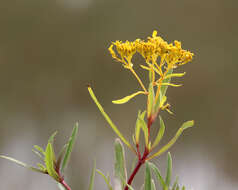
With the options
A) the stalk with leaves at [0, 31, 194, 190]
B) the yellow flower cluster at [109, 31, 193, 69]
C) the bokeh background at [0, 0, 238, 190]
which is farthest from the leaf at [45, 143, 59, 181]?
the bokeh background at [0, 0, 238, 190]

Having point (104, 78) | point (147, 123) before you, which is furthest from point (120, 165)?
point (104, 78)

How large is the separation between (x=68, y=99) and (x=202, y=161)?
591 mm

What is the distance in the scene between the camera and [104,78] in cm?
126

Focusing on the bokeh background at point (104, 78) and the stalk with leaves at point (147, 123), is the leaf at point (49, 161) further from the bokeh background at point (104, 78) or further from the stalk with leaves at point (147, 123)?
the bokeh background at point (104, 78)

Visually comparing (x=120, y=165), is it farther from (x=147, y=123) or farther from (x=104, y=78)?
(x=104, y=78)

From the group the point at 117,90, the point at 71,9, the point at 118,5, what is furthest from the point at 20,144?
the point at 118,5

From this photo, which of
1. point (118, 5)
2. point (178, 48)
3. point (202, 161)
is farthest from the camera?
point (118, 5)

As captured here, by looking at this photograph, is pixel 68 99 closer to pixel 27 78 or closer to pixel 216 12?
pixel 27 78

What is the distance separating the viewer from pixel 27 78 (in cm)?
124

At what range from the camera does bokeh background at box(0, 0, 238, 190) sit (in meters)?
1.19

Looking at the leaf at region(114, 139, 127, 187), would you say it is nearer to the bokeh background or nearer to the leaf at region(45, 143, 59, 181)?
the leaf at region(45, 143, 59, 181)

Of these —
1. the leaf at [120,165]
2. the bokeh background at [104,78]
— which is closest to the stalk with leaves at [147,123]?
Answer: the leaf at [120,165]

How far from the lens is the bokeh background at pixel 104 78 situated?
119 cm

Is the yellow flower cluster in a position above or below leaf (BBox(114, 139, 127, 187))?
above
